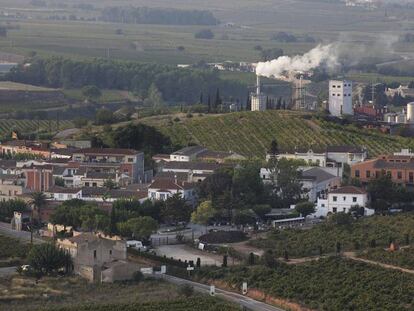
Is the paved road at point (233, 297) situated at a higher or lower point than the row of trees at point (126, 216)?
lower

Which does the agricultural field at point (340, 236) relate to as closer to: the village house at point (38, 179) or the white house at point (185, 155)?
the village house at point (38, 179)

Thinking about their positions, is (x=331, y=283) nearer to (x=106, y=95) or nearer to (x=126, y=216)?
(x=126, y=216)

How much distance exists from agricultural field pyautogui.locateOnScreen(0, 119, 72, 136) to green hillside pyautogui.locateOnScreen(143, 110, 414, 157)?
4.98 metres

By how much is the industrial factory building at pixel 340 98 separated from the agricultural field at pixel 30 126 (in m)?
8.44

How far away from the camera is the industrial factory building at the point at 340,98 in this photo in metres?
53.7

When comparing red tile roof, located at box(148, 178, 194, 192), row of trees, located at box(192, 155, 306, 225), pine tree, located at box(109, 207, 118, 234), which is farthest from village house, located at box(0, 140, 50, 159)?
pine tree, located at box(109, 207, 118, 234)

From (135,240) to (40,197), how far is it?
3.62 meters

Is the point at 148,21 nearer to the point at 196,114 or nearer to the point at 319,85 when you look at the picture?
the point at 319,85

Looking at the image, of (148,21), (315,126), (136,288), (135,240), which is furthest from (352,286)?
(148,21)

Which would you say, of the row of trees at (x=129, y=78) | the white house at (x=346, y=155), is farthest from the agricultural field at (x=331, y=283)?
the row of trees at (x=129, y=78)

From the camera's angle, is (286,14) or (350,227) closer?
(350,227)

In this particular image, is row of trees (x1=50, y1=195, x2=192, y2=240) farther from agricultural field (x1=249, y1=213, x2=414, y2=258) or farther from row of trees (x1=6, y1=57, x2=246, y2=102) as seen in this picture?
row of trees (x1=6, y1=57, x2=246, y2=102)

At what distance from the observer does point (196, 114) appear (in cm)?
5172

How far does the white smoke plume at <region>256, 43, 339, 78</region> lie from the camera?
2847 inches
